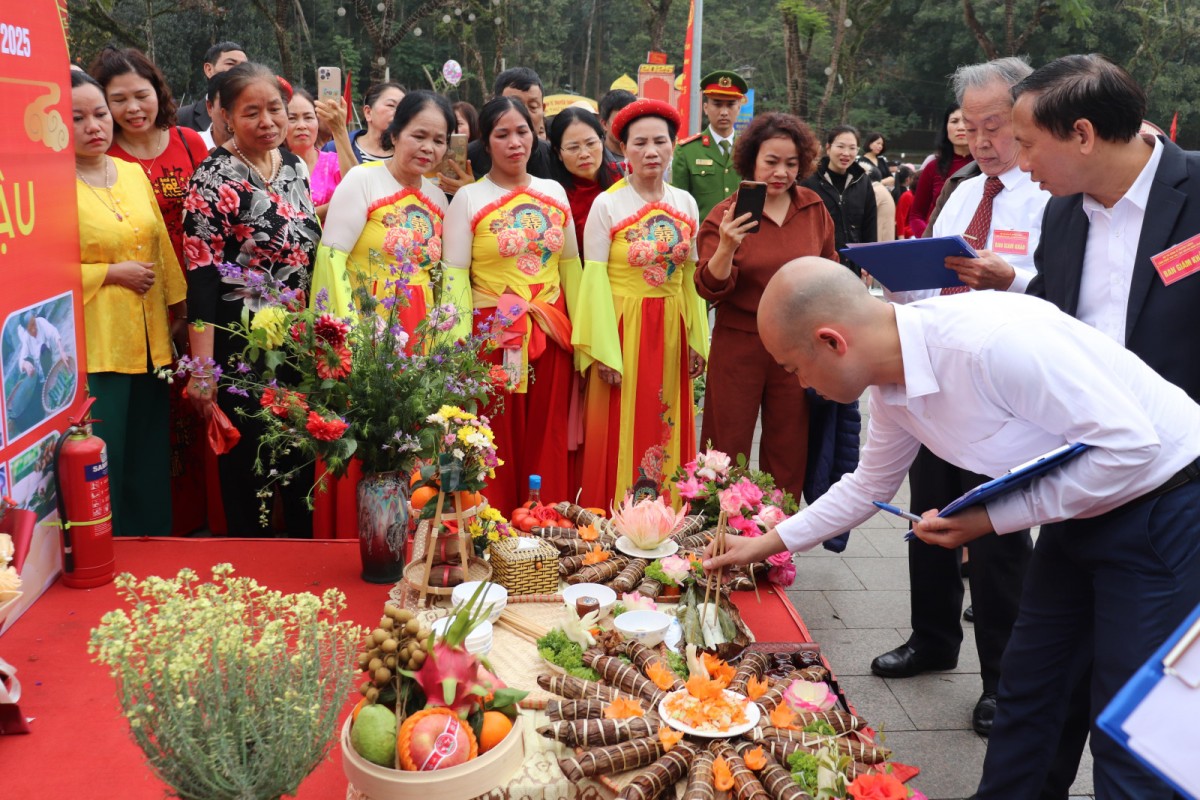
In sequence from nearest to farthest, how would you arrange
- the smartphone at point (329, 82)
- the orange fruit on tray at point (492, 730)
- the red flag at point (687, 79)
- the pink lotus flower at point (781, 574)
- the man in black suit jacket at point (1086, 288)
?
the orange fruit on tray at point (492, 730), the man in black suit jacket at point (1086, 288), the pink lotus flower at point (781, 574), the smartphone at point (329, 82), the red flag at point (687, 79)

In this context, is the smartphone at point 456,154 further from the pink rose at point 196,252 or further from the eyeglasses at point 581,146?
the pink rose at point 196,252

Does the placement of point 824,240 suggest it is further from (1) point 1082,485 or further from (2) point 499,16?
(2) point 499,16

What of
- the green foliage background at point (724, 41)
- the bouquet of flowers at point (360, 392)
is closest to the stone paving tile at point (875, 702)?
the bouquet of flowers at point (360, 392)

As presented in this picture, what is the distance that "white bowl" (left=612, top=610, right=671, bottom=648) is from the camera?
202 cm

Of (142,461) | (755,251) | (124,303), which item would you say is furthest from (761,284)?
(142,461)

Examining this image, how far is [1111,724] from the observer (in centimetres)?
103

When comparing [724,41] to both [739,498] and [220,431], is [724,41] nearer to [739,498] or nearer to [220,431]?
[220,431]

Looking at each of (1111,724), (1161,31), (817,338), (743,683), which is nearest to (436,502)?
(743,683)

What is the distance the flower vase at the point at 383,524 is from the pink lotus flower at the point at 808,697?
3.30ft

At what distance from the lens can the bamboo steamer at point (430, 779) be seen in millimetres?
1406

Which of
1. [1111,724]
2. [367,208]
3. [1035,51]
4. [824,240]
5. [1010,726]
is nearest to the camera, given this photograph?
[1111,724]

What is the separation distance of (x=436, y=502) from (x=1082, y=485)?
1325 millimetres

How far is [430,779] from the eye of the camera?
1.41m

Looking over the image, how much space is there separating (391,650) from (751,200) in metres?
2.28
